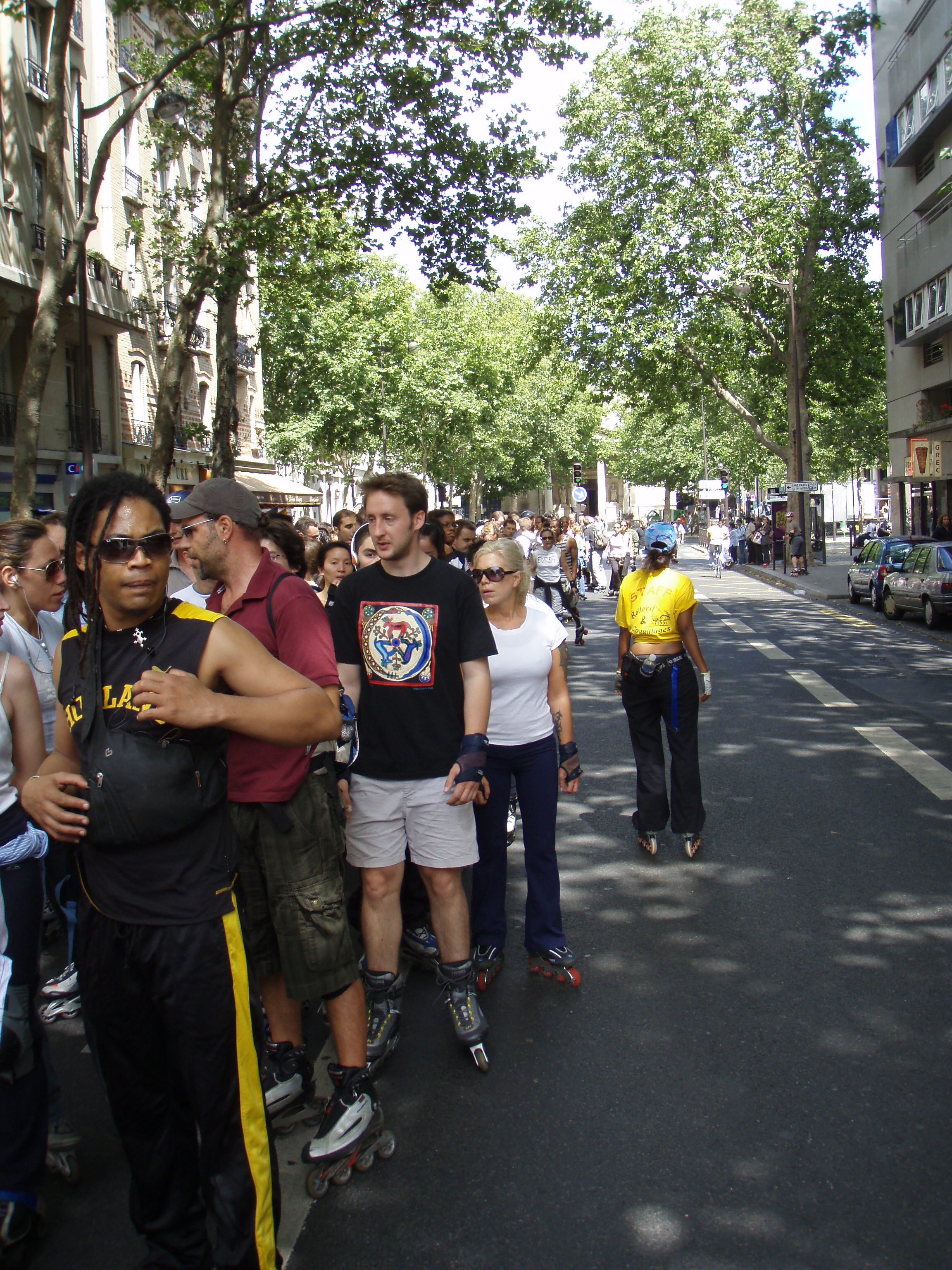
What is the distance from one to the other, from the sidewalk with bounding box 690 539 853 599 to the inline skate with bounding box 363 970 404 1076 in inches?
981

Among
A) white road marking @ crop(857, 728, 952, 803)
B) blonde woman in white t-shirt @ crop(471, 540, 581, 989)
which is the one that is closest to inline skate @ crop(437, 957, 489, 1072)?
blonde woman in white t-shirt @ crop(471, 540, 581, 989)

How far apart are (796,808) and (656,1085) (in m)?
3.87

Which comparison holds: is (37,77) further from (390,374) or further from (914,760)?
(390,374)

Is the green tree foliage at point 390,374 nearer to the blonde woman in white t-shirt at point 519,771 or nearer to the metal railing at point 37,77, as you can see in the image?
the metal railing at point 37,77

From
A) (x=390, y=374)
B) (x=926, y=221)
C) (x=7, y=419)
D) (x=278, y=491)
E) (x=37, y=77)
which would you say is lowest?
(x=278, y=491)

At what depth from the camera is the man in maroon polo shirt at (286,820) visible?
3311 millimetres

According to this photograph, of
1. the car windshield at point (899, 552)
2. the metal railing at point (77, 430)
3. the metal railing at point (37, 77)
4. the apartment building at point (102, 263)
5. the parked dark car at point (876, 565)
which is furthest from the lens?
the metal railing at point (77, 430)

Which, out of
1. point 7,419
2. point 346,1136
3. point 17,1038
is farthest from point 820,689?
point 7,419

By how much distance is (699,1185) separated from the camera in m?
3.17

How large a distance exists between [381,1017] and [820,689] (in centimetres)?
957

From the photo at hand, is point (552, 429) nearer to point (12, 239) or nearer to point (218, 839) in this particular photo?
point (12, 239)

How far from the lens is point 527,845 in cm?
471

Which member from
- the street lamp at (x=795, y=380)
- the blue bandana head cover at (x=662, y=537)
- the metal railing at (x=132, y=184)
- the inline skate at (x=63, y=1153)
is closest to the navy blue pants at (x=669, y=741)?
the blue bandana head cover at (x=662, y=537)

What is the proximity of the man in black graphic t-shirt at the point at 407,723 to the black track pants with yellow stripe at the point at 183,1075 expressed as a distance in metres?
1.26
